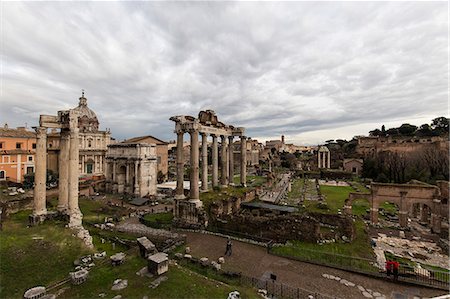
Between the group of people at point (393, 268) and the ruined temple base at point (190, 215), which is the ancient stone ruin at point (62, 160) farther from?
the group of people at point (393, 268)

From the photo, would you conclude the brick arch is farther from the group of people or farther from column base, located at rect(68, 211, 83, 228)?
column base, located at rect(68, 211, 83, 228)

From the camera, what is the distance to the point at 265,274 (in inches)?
444

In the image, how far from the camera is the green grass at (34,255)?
9469mm

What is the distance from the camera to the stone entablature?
3425cm

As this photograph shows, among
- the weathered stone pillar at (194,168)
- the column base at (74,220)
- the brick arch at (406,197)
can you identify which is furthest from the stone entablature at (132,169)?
the brick arch at (406,197)

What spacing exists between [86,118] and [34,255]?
43.3 meters

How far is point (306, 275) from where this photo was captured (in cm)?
1130

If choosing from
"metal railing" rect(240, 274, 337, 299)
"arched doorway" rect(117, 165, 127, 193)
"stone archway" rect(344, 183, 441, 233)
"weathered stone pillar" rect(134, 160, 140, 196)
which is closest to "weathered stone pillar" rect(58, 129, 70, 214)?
"metal railing" rect(240, 274, 337, 299)

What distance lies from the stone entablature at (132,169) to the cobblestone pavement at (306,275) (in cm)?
2214

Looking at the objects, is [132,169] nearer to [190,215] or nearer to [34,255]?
[190,215]

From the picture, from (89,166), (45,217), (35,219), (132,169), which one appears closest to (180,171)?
(45,217)

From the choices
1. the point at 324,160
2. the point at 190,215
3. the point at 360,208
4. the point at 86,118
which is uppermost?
the point at 86,118

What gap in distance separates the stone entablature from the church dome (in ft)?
46.8

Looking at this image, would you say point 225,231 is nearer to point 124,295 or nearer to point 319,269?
point 319,269
